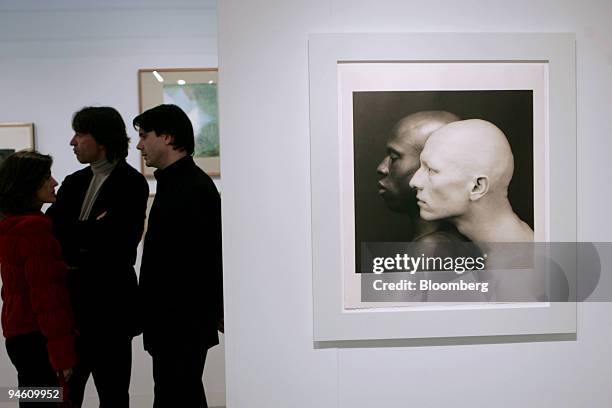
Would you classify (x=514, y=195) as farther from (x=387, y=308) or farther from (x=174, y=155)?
(x=174, y=155)

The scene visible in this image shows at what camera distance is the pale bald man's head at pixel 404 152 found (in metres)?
1.47

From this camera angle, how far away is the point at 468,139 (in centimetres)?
148

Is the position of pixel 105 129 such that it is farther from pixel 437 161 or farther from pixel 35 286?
pixel 437 161

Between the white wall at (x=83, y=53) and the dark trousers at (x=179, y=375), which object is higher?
the white wall at (x=83, y=53)

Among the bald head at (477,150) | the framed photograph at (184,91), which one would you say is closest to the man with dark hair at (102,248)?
the framed photograph at (184,91)

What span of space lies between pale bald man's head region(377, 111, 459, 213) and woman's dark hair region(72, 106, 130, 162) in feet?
3.95

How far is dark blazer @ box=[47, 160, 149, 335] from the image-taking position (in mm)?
2096

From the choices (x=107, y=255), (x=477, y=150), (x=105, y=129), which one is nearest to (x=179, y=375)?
(x=107, y=255)

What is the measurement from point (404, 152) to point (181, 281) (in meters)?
0.88

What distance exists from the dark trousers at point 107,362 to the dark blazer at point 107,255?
0.14 ft

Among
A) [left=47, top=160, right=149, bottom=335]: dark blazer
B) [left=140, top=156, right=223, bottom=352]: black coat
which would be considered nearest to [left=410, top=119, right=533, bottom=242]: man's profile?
[left=140, top=156, right=223, bottom=352]: black coat

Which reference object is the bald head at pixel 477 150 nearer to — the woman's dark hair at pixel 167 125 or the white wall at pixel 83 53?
the woman's dark hair at pixel 167 125

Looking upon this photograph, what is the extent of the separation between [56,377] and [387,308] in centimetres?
132

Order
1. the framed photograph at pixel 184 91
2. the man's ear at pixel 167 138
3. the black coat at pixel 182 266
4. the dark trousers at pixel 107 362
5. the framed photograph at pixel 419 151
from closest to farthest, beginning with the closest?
the framed photograph at pixel 419 151, the black coat at pixel 182 266, the man's ear at pixel 167 138, the dark trousers at pixel 107 362, the framed photograph at pixel 184 91
